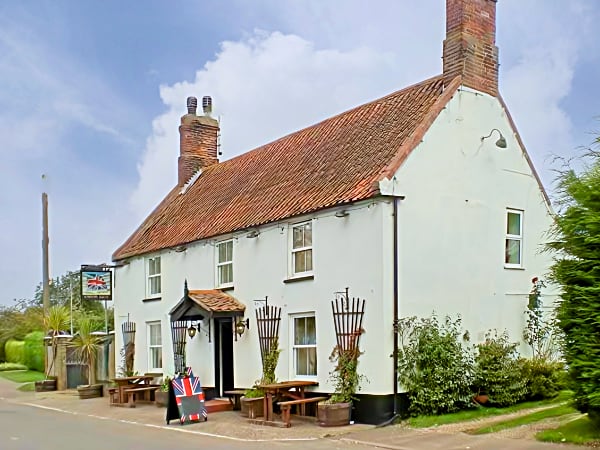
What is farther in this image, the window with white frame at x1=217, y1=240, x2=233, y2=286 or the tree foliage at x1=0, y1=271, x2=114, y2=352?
the tree foliage at x1=0, y1=271, x2=114, y2=352

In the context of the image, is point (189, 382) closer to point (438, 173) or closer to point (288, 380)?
point (288, 380)

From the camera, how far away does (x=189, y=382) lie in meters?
17.5

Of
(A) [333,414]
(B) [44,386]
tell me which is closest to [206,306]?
(A) [333,414]

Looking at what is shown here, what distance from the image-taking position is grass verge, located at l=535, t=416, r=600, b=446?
12164mm

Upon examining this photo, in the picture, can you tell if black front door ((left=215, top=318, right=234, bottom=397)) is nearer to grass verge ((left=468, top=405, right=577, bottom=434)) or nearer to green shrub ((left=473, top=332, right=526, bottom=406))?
green shrub ((left=473, top=332, right=526, bottom=406))

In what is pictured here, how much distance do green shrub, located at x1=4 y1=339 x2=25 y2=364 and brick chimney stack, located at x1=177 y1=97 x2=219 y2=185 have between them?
70.1ft

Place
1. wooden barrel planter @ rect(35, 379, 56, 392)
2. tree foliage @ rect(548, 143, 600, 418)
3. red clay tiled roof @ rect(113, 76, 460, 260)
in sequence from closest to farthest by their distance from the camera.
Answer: tree foliage @ rect(548, 143, 600, 418), red clay tiled roof @ rect(113, 76, 460, 260), wooden barrel planter @ rect(35, 379, 56, 392)

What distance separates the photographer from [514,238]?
1866 cm

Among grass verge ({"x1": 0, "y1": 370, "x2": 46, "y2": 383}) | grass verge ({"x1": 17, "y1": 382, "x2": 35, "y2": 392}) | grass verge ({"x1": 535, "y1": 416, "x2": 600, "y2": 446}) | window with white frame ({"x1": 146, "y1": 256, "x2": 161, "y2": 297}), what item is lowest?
grass verge ({"x1": 0, "y1": 370, "x2": 46, "y2": 383})

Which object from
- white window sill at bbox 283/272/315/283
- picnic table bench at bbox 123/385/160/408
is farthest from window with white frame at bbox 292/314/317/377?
picnic table bench at bbox 123/385/160/408

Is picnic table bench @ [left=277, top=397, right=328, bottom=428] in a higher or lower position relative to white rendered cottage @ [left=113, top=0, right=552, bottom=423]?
lower

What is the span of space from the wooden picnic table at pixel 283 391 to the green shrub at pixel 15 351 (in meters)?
30.5

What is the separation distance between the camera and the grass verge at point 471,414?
15172mm

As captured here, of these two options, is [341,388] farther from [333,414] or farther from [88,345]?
[88,345]
